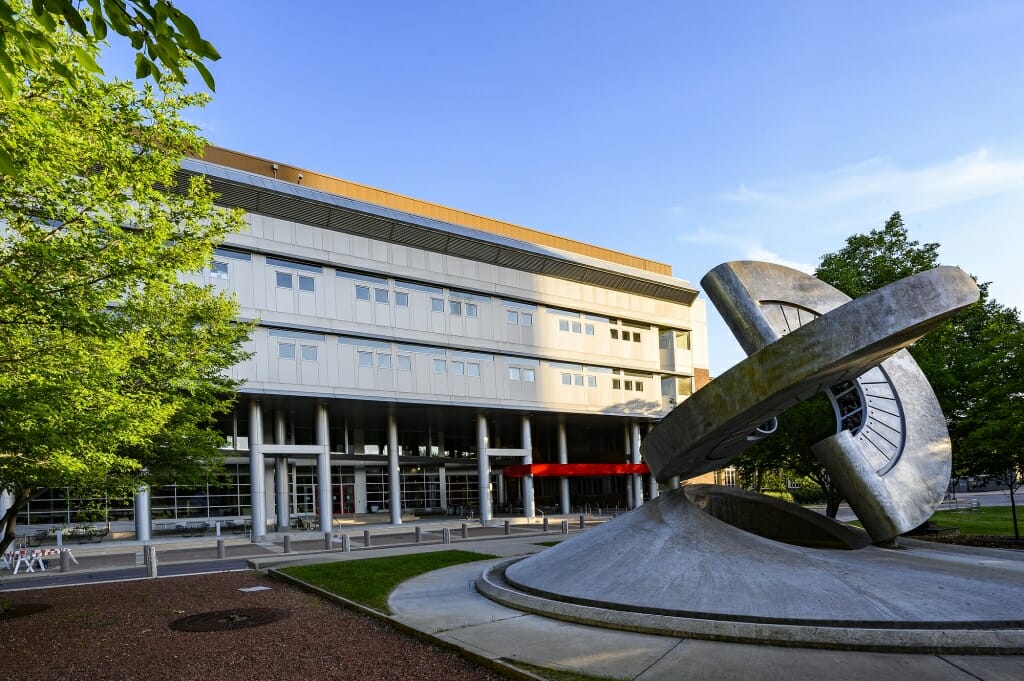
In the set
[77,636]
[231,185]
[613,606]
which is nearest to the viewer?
[613,606]

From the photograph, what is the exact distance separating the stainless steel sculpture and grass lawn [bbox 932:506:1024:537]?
49.0 ft

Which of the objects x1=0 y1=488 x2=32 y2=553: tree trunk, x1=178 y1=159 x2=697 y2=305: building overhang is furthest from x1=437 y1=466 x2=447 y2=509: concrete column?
x1=0 y1=488 x2=32 y2=553: tree trunk

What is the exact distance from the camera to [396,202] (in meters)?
42.5

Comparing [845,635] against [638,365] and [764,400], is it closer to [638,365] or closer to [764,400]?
[764,400]

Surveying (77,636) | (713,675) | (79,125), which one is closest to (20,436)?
(77,636)

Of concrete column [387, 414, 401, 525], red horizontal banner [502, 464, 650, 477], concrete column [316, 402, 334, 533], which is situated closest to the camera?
concrete column [316, 402, 334, 533]

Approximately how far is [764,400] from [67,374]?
35.4 ft

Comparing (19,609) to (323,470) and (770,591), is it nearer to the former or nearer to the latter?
(770,591)

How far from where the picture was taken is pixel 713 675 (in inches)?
306

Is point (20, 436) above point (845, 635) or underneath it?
above

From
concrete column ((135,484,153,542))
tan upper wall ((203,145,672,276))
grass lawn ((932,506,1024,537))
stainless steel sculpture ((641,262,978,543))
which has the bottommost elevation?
grass lawn ((932,506,1024,537))

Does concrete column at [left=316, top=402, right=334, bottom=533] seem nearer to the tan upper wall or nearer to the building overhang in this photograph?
the building overhang

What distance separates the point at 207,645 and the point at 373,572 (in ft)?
23.8

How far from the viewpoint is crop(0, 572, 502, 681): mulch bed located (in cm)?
913
